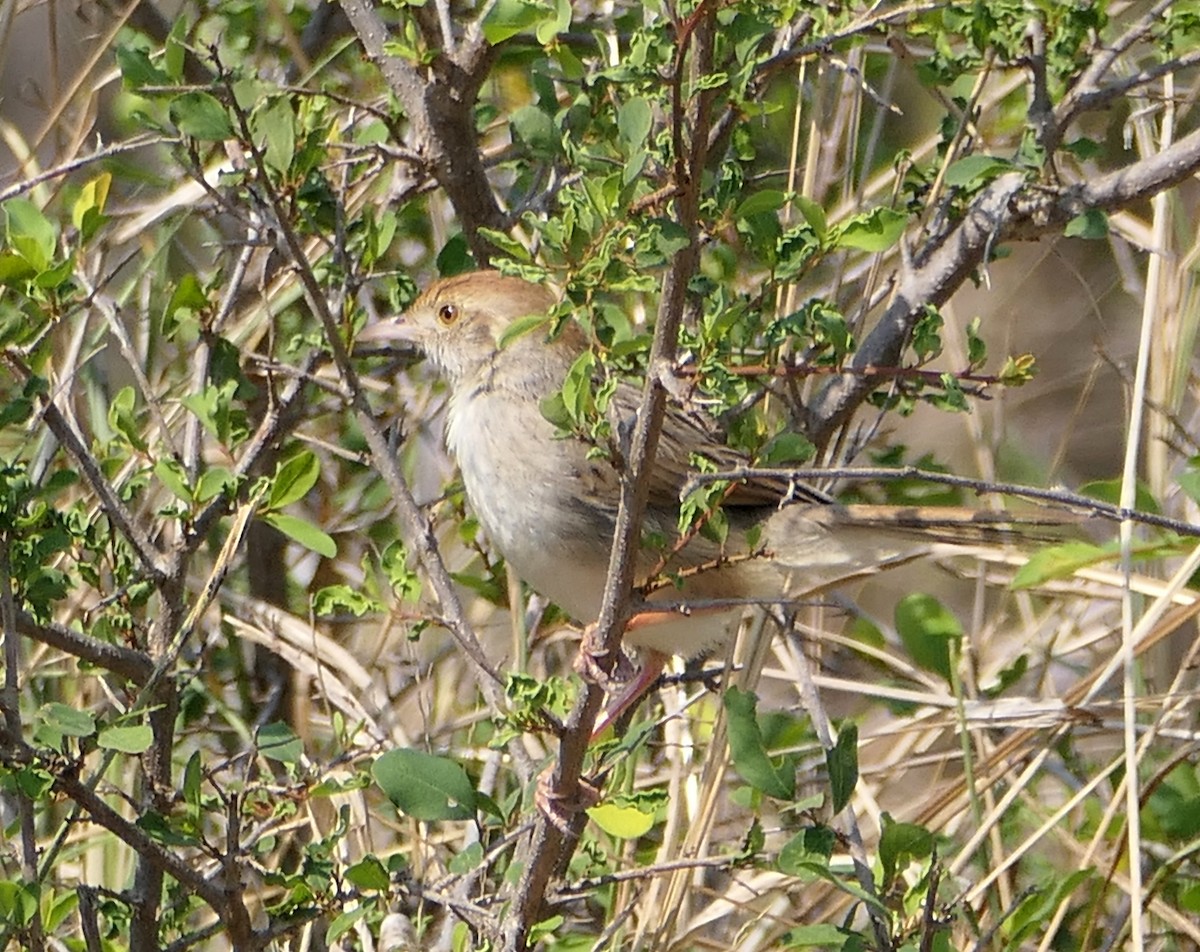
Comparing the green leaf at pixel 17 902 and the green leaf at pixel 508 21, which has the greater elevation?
the green leaf at pixel 508 21

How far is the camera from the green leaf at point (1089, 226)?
140 inches

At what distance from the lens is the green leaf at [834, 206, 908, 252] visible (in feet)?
9.41

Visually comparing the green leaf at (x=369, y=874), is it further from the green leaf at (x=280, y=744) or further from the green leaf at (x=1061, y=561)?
the green leaf at (x=1061, y=561)

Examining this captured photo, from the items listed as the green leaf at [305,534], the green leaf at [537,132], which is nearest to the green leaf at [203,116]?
the green leaf at [537,132]

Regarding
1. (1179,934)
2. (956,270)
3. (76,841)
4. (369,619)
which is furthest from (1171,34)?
(76,841)

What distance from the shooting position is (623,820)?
291 centimetres

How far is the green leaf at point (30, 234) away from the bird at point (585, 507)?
3.51ft

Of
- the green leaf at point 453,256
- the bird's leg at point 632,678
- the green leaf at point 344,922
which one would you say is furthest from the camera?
the green leaf at point 453,256

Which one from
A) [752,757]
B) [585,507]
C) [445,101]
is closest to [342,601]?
[585,507]

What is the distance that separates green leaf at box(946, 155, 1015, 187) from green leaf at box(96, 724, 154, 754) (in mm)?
1957

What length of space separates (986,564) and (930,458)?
14.1 inches

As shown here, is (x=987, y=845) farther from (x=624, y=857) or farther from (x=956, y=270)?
(x=956, y=270)

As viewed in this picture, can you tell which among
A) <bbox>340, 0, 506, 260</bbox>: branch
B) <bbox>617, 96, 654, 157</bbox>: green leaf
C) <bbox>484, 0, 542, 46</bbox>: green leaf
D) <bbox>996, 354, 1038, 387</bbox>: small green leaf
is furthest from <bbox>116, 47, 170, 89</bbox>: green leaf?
<bbox>996, 354, 1038, 387</bbox>: small green leaf

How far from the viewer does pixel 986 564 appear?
4.74 meters
